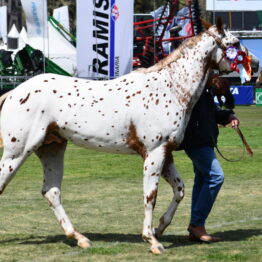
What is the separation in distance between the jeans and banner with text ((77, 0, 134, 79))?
771 inches

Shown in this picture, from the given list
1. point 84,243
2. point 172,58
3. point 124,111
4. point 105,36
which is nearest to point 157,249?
point 84,243

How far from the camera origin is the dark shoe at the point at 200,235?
9.48 m

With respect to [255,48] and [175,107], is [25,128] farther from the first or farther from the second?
[255,48]

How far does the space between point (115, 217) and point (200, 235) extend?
2.18m

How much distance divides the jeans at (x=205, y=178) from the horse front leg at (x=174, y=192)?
0.23 metres

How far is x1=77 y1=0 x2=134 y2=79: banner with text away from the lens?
28.9m

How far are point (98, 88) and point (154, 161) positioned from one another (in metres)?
0.98

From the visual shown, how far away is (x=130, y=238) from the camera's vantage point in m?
9.76

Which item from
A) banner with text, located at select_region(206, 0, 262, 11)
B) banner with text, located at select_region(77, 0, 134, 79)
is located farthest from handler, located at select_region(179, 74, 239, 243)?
banner with text, located at select_region(206, 0, 262, 11)

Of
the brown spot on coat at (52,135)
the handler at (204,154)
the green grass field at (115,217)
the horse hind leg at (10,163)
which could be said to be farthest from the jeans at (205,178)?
the horse hind leg at (10,163)

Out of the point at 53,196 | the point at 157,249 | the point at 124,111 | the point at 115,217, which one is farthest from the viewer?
the point at 115,217

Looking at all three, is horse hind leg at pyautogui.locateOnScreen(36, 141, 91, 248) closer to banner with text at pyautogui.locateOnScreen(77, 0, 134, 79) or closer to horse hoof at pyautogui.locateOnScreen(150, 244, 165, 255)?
horse hoof at pyautogui.locateOnScreen(150, 244, 165, 255)

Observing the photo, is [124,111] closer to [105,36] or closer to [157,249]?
[157,249]

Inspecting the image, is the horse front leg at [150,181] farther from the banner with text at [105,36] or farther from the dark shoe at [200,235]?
the banner with text at [105,36]
